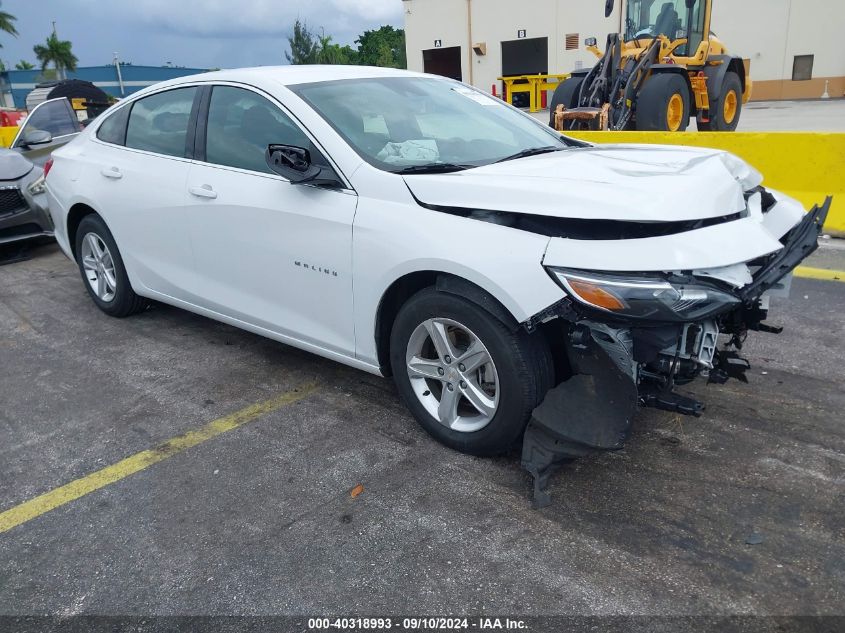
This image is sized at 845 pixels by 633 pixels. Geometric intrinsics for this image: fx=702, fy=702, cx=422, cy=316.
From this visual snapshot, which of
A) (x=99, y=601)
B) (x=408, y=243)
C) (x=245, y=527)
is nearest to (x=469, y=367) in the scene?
(x=408, y=243)

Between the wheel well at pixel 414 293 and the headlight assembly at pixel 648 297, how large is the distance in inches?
13.6

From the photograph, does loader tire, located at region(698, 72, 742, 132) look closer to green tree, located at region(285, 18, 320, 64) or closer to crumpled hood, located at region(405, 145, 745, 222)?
crumpled hood, located at region(405, 145, 745, 222)

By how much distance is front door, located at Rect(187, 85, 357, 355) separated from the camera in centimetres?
331

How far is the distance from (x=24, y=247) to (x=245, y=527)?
666cm

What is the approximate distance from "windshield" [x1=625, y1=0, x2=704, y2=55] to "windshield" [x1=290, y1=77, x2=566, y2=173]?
1055cm

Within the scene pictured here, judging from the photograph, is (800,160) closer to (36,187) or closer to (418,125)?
(418,125)

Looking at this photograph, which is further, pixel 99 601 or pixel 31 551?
pixel 31 551

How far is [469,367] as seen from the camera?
294 centimetres

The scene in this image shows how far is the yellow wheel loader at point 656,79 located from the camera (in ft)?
37.1

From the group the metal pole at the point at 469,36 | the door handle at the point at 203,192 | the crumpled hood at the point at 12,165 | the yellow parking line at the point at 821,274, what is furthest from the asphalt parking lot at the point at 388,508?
the metal pole at the point at 469,36

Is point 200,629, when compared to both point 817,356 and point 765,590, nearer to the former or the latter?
point 765,590

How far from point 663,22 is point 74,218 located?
1175cm

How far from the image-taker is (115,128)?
4871 millimetres

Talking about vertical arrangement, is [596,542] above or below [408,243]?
below
